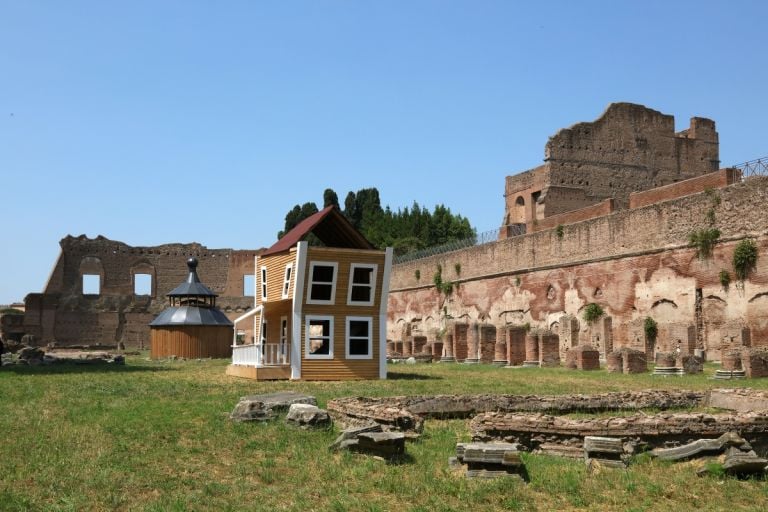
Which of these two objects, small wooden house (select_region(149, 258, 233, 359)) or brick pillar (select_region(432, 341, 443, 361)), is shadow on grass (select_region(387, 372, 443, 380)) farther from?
small wooden house (select_region(149, 258, 233, 359))

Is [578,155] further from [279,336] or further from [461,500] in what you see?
[461,500]

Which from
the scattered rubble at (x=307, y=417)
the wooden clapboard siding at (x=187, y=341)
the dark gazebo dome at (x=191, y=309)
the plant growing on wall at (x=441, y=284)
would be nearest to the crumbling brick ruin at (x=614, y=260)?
the plant growing on wall at (x=441, y=284)

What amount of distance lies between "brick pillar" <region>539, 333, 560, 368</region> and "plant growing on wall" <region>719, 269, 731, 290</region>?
18.6 ft

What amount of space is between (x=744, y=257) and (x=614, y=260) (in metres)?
5.96

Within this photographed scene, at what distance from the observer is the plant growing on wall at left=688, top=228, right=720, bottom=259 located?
22.0 m

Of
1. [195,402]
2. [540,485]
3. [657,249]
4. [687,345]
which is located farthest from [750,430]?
[657,249]

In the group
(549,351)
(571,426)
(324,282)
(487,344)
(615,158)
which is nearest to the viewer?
(571,426)

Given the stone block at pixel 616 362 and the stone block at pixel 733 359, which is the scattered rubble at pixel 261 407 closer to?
the stone block at pixel 733 359

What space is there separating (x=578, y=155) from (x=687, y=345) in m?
23.0

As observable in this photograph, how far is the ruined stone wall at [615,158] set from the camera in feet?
140

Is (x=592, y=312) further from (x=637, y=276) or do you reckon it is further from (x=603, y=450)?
(x=603, y=450)

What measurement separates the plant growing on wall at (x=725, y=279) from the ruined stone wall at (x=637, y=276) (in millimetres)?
159

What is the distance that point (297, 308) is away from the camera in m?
19.0

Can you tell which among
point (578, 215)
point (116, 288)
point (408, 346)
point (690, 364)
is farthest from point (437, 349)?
point (116, 288)
